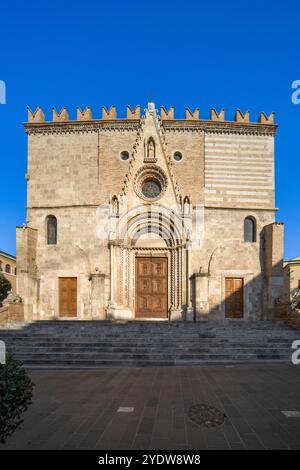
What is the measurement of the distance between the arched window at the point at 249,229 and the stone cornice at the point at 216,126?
5622mm

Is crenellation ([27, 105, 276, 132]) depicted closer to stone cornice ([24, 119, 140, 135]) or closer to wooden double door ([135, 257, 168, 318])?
stone cornice ([24, 119, 140, 135])

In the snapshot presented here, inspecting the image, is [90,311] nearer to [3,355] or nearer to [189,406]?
[189,406]

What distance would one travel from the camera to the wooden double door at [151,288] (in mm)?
20703

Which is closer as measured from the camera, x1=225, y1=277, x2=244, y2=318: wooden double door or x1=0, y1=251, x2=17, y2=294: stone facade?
x1=225, y1=277, x2=244, y2=318: wooden double door

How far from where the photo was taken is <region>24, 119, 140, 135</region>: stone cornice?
21.8 m

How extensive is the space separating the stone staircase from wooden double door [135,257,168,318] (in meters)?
4.64

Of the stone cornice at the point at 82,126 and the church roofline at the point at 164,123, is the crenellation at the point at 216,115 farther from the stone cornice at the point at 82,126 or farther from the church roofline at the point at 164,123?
the stone cornice at the point at 82,126

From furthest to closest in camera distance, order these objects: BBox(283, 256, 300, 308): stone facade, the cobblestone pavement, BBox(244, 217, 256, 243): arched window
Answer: BBox(283, 256, 300, 308): stone facade, BBox(244, 217, 256, 243): arched window, the cobblestone pavement

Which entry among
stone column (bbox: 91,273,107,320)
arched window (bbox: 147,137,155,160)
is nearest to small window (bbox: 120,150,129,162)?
arched window (bbox: 147,137,155,160)

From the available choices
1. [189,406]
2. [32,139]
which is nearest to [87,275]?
[32,139]

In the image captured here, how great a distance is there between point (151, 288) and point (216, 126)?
435 inches

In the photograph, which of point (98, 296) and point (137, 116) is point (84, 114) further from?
point (98, 296)

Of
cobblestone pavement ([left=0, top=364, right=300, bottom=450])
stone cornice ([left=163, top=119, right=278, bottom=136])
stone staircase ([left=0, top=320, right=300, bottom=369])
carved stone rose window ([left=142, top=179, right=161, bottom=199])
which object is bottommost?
stone staircase ([left=0, top=320, right=300, bottom=369])

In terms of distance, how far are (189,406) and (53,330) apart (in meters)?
9.80
